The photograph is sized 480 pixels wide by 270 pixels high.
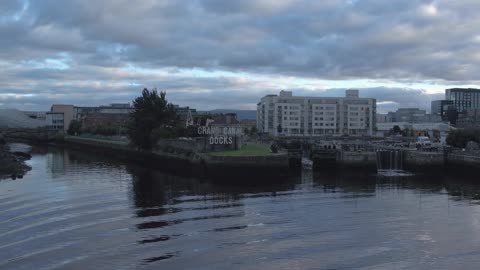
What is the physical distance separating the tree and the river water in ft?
116

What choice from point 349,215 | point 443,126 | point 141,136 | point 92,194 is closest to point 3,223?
point 92,194

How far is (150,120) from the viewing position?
82.8 meters

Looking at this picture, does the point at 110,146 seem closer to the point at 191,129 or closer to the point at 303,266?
the point at 191,129

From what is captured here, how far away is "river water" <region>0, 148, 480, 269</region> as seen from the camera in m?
20.2

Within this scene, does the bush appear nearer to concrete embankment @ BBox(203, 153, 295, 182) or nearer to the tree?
concrete embankment @ BBox(203, 153, 295, 182)

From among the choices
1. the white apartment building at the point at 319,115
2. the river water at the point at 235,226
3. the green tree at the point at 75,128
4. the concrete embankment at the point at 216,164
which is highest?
the white apartment building at the point at 319,115

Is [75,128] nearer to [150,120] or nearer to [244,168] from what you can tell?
[150,120]

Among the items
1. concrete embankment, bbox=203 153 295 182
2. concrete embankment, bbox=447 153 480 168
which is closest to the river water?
concrete embankment, bbox=203 153 295 182

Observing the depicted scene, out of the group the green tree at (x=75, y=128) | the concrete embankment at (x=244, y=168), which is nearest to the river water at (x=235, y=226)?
the concrete embankment at (x=244, y=168)

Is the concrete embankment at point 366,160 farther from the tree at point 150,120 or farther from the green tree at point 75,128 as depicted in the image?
the green tree at point 75,128

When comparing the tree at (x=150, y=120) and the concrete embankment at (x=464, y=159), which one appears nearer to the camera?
the concrete embankment at (x=464, y=159)

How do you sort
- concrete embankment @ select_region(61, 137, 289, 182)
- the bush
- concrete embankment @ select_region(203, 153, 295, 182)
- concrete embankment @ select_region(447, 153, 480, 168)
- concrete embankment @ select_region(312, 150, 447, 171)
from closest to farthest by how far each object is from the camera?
concrete embankment @ select_region(203, 153, 295, 182)
concrete embankment @ select_region(61, 137, 289, 182)
concrete embankment @ select_region(447, 153, 480, 168)
concrete embankment @ select_region(312, 150, 447, 171)
the bush

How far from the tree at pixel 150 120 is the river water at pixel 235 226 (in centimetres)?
3538

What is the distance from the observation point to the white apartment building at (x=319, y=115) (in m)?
175
